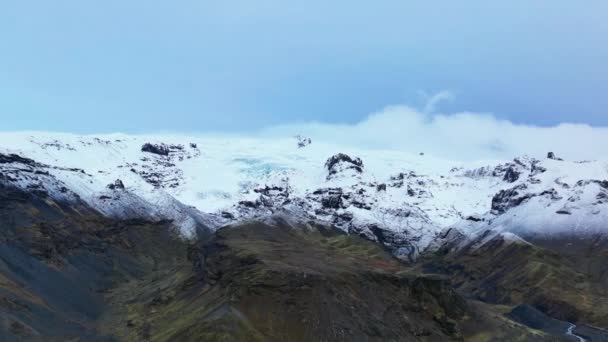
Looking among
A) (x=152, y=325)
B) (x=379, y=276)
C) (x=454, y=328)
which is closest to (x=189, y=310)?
(x=152, y=325)

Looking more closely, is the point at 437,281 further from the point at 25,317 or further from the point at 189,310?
the point at 25,317

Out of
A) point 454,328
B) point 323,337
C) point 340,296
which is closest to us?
point 323,337

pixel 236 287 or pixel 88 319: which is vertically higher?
pixel 236 287

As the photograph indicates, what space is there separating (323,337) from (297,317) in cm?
948

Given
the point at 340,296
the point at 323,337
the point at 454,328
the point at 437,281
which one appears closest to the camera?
the point at 323,337

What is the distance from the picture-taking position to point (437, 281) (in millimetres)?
199125

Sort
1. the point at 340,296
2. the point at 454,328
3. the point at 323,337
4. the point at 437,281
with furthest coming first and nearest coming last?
the point at 437,281, the point at 454,328, the point at 340,296, the point at 323,337

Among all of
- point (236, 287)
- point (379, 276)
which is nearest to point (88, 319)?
point (236, 287)

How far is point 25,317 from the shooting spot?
162500mm

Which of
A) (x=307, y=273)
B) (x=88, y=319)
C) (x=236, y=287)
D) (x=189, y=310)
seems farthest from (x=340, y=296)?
(x=88, y=319)

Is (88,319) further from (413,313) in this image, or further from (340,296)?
(413,313)

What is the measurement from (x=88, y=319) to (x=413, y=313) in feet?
275

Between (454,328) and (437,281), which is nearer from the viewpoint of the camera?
(454,328)

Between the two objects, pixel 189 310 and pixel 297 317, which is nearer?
pixel 297 317
